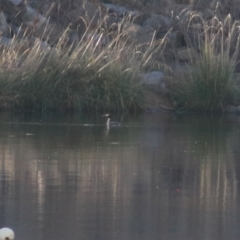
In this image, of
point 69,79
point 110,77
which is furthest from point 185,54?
point 69,79

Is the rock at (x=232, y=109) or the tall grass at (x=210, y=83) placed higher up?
the tall grass at (x=210, y=83)

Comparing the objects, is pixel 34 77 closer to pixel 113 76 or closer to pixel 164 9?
pixel 113 76

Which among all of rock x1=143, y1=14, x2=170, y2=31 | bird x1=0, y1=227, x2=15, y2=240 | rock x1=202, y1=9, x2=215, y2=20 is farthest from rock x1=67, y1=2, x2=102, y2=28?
bird x1=0, y1=227, x2=15, y2=240

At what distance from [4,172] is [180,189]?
193 cm

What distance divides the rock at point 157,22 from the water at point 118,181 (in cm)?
933

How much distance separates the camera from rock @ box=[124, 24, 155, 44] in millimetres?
19547

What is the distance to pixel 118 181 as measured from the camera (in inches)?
356

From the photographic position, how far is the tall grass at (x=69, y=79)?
16547 mm

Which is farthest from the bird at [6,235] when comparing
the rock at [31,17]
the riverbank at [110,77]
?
the rock at [31,17]

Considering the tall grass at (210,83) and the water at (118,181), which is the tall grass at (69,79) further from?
the water at (118,181)

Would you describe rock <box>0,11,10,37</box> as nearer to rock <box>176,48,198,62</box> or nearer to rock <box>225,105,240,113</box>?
rock <box>176,48,198,62</box>

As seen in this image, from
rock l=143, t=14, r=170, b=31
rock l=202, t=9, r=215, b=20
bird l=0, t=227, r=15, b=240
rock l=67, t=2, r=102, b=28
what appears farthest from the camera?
rock l=202, t=9, r=215, b=20

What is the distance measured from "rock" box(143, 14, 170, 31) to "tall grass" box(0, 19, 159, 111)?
6.01m

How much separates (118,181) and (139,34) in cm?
1273
